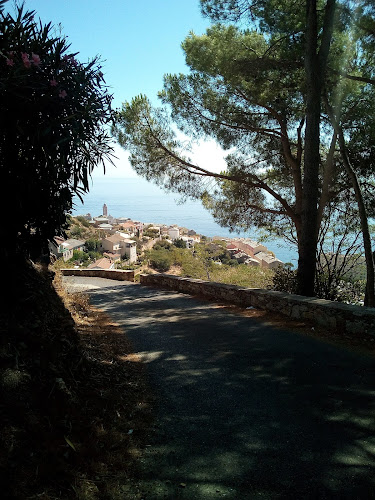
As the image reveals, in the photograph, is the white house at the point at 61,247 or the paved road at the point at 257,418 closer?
the paved road at the point at 257,418

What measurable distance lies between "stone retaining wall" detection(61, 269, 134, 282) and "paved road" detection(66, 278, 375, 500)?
34.6 ft

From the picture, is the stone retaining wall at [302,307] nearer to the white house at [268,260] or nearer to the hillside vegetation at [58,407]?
the hillside vegetation at [58,407]

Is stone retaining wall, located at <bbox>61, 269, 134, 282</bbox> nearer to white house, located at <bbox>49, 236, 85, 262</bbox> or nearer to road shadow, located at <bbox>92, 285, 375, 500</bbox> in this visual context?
white house, located at <bbox>49, 236, 85, 262</bbox>

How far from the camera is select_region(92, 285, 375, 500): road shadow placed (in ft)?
7.77

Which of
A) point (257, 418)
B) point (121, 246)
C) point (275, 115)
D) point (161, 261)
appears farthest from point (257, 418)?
point (121, 246)

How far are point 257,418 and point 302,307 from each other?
135 inches

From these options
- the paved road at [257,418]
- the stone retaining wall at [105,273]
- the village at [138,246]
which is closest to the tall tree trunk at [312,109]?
the paved road at [257,418]

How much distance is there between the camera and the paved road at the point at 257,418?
7.75 feet

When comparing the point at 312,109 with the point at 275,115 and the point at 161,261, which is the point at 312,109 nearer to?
the point at 275,115

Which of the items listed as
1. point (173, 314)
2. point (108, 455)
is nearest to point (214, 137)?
point (173, 314)

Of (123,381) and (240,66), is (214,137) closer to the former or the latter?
(240,66)

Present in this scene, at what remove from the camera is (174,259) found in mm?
22172

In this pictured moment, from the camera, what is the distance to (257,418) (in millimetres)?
3150

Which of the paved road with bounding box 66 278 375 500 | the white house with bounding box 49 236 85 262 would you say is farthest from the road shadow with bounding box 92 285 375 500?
the white house with bounding box 49 236 85 262
